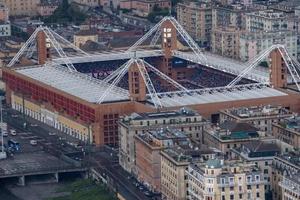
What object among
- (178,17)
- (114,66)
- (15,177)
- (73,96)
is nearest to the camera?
(15,177)

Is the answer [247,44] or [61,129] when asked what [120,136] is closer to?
[61,129]

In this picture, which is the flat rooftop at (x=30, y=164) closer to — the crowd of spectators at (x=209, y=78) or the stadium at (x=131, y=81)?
the stadium at (x=131, y=81)

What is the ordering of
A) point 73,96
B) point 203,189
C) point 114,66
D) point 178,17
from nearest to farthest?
point 203,189, point 73,96, point 114,66, point 178,17

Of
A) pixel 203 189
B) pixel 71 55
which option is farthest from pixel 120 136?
pixel 71 55

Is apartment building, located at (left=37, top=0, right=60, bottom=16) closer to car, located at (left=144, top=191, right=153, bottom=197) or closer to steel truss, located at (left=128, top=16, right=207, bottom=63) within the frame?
steel truss, located at (left=128, top=16, right=207, bottom=63)

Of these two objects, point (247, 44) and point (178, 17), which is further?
point (178, 17)

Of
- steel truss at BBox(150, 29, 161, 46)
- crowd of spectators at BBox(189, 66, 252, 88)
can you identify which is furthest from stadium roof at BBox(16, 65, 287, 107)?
steel truss at BBox(150, 29, 161, 46)

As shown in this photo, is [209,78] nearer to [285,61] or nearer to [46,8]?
[285,61]
